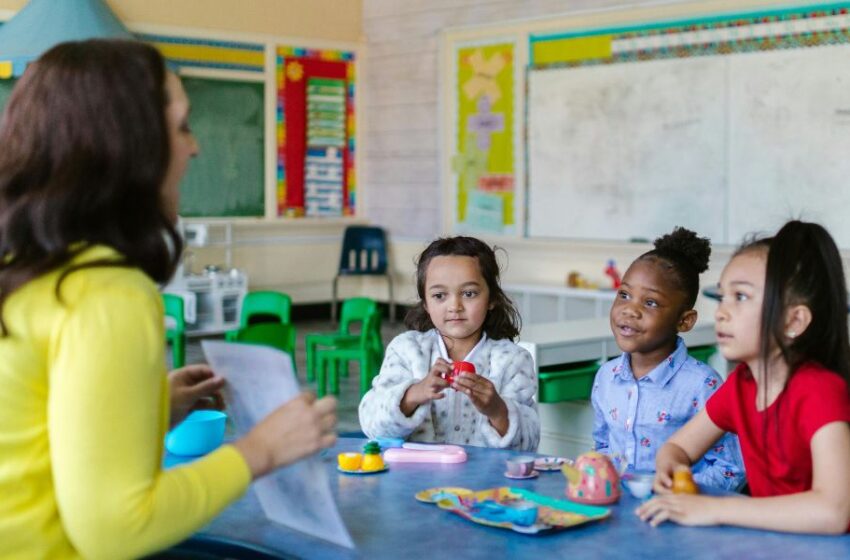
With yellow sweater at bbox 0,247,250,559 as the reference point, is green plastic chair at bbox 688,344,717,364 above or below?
below

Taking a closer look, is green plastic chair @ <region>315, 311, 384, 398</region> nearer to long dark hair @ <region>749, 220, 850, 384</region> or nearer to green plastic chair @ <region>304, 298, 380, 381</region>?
green plastic chair @ <region>304, 298, 380, 381</region>

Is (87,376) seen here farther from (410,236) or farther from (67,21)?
(410,236)

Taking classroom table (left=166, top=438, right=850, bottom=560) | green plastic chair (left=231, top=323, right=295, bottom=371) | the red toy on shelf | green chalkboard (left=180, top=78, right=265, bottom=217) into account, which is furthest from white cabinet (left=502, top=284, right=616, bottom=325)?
classroom table (left=166, top=438, right=850, bottom=560)

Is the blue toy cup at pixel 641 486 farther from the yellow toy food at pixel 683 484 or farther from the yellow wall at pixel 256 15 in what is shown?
the yellow wall at pixel 256 15

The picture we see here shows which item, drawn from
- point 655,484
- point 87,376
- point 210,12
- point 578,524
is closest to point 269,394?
point 87,376

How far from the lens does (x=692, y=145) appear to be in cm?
754

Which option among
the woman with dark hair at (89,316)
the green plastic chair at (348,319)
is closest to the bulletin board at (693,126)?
the green plastic chair at (348,319)

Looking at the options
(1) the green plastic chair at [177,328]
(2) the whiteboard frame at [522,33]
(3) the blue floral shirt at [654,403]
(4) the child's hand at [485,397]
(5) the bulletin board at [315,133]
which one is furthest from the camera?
(5) the bulletin board at [315,133]

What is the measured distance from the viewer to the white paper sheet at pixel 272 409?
1471mm

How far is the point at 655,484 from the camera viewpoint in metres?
1.85

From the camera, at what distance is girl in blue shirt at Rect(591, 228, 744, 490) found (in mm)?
2574

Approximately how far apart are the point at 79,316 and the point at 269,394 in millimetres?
339

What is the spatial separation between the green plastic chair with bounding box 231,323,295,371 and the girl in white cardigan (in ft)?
7.16

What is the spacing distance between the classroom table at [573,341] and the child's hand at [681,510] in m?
1.81
